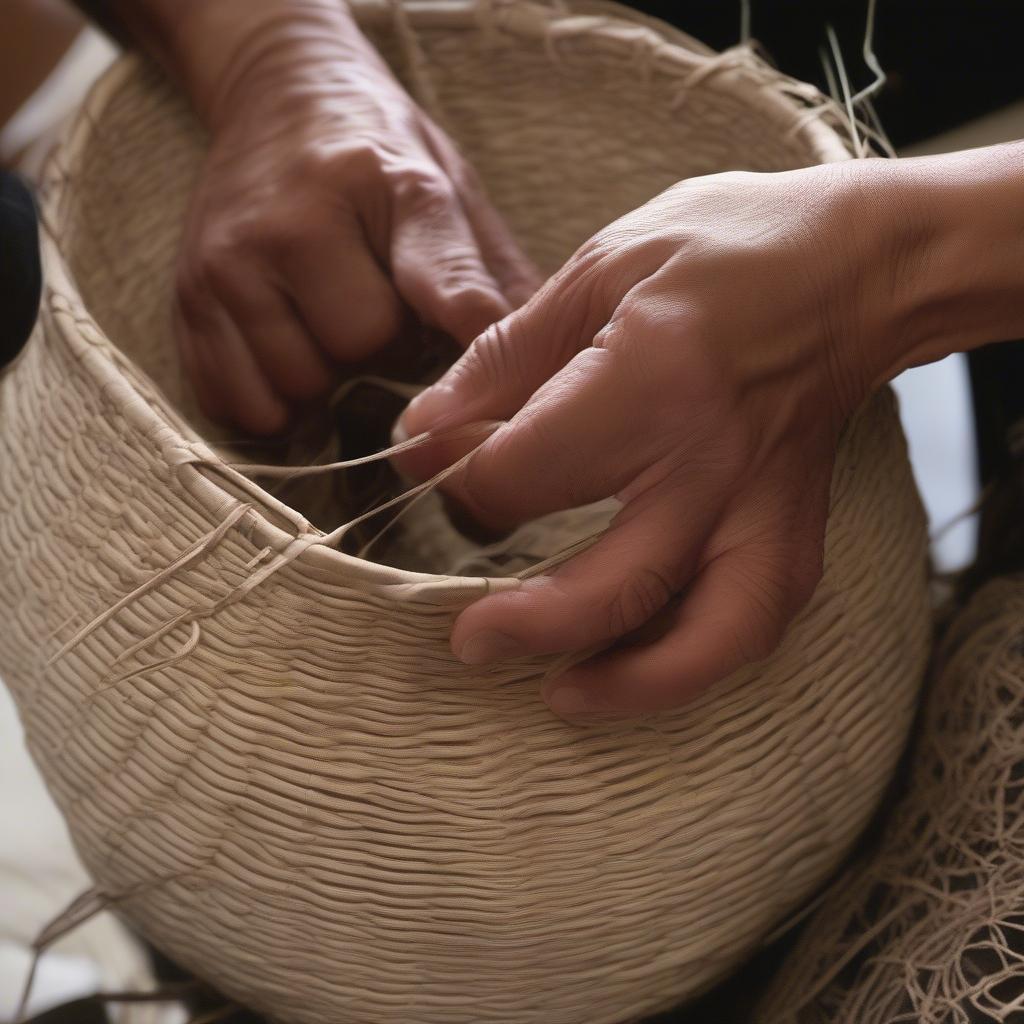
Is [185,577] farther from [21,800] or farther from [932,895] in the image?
[21,800]

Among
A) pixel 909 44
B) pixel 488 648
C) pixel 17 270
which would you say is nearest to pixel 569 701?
pixel 488 648

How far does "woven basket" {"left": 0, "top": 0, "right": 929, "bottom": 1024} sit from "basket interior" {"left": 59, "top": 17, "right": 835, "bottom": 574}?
83 mm

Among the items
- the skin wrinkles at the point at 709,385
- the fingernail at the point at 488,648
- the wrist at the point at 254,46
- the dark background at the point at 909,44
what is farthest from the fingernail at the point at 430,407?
the dark background at the point at 909,44

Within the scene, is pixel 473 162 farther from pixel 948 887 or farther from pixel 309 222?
pixel 948 887

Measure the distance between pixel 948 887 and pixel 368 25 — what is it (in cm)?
61

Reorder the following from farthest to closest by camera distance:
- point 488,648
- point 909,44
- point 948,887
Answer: point 909,44, point 948,887, point 488,648

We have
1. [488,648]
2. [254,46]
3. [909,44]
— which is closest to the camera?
→ [488,648]

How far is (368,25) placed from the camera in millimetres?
788

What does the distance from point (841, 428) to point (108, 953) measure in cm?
63

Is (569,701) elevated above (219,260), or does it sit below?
below

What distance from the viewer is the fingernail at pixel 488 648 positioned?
47 centimetres

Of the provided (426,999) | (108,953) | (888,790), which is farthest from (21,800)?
A: (888,790)

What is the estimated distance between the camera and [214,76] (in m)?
0.72

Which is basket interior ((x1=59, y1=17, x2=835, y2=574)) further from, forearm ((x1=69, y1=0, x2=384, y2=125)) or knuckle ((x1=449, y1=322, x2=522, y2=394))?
knuckle ((x1=449, y1=322, x2=522, y2=394))
